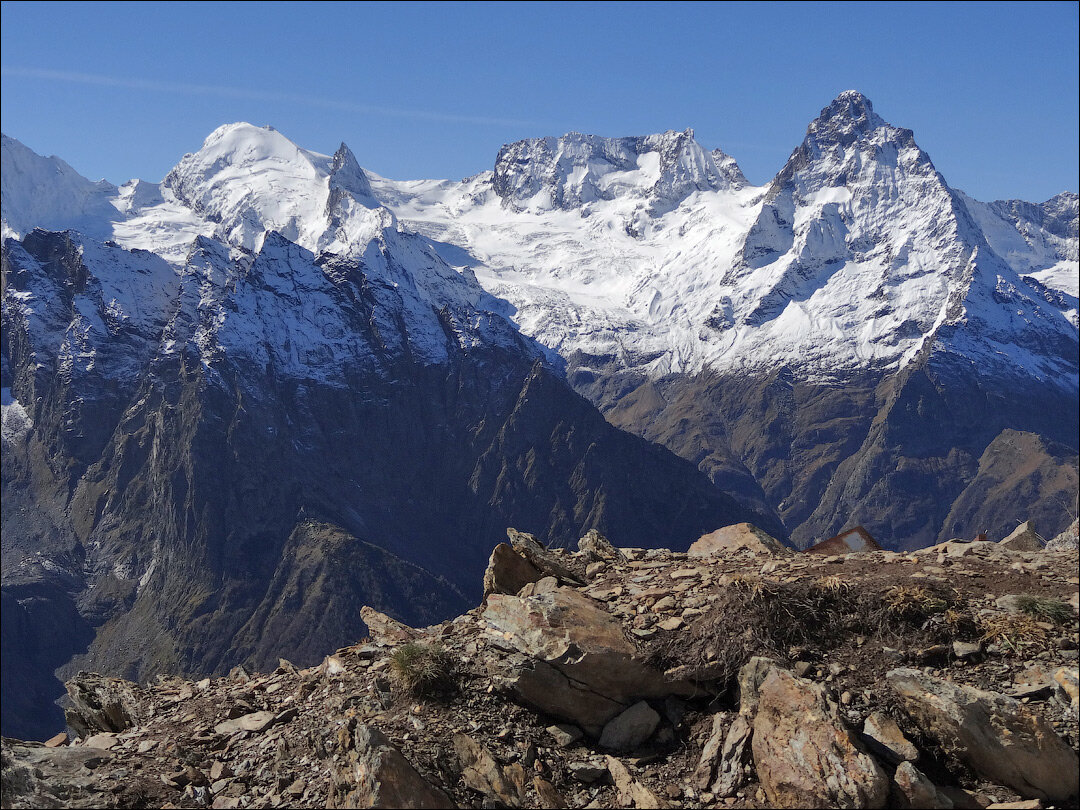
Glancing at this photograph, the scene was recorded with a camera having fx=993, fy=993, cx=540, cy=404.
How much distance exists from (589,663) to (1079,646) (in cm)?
855

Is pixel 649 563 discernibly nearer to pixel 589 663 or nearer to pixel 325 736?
pixel 589 663

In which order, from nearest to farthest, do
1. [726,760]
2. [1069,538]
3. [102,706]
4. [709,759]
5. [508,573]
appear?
[726,760]
[709,759]
[102,706]
[508,573]
[1069,538]

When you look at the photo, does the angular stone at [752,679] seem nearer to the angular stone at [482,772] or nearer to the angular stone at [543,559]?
the angular stone at [482,772]

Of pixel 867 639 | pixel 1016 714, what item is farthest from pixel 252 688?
pixel 1016 714

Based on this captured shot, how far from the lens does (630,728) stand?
59.2 feet

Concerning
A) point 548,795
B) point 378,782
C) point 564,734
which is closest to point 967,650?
point 564,734

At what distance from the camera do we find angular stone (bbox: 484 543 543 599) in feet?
78.8

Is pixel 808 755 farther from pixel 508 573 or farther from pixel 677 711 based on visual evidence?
pixel 508 573

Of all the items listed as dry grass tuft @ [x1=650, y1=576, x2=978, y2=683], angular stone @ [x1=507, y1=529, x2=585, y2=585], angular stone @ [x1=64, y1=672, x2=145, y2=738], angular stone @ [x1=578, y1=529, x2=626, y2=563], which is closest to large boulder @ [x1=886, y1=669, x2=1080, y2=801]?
dry grass tuft @ [x1=650, y1=576, x2=978, y2=683]

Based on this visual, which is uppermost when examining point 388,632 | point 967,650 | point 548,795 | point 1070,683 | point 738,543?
point 738,543

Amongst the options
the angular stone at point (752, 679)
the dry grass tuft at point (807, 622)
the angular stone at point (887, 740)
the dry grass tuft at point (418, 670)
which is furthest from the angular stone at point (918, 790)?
the dry grass tuft at point (418, 670)

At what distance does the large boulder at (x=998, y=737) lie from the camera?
1568cm

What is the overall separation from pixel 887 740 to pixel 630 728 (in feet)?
14.5

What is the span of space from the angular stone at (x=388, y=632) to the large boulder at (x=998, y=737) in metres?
10.3
